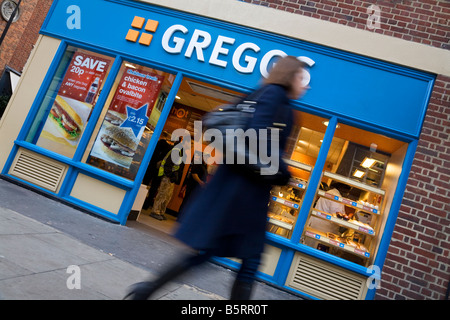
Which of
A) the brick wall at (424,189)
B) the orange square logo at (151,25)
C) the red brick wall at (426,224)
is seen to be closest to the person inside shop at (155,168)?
the orange square logo at (151,25)

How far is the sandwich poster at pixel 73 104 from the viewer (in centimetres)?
610

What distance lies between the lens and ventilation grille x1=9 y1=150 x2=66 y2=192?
586 centimetres

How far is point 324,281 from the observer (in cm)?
482

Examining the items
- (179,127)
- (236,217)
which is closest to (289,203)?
(236,217)

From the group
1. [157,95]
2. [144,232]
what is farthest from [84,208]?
[157,95]

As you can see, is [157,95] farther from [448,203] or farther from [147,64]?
[448,203]

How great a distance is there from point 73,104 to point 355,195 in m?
5.44

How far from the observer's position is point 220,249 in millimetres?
2104

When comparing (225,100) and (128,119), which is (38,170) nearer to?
(128,119)

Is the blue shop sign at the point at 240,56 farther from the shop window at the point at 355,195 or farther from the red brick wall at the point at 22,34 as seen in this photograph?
the red brick wall at the point at 22,34

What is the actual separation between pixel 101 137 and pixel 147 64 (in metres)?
1.62

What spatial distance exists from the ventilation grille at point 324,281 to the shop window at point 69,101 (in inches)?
179

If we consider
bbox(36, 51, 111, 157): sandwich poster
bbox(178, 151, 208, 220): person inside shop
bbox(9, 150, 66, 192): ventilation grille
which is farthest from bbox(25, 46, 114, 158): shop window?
bbox(178, 151, 208, 220): person inside shop

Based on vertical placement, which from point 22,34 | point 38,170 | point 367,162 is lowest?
point 38,170
